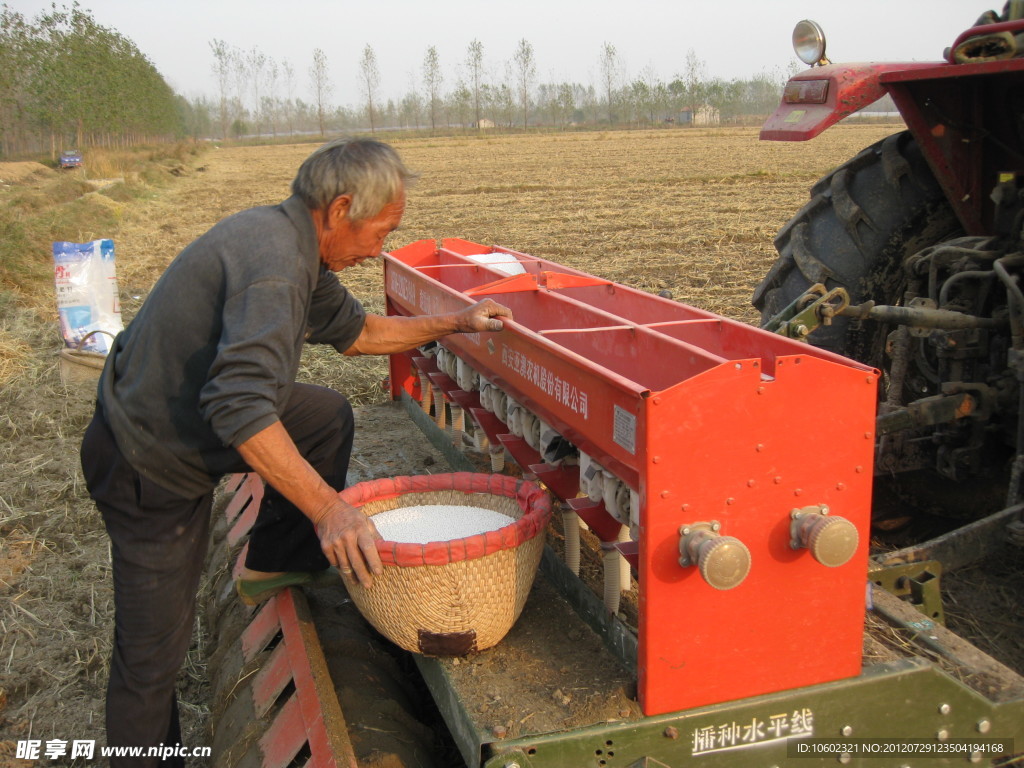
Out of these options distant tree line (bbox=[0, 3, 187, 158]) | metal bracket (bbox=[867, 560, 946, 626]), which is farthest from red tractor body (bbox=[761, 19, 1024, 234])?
distant tree line (bbox=[0, 3, 187, 158])

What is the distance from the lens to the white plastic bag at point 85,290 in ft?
21.6

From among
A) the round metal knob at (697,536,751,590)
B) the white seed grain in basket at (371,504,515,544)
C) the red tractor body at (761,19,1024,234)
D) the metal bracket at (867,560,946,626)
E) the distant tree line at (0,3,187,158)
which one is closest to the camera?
the round metal knob at (697,536,751,590)

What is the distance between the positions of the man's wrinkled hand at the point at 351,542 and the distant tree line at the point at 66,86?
41914 mm

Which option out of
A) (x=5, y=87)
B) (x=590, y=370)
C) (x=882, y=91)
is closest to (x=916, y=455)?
(x=882, y=91)

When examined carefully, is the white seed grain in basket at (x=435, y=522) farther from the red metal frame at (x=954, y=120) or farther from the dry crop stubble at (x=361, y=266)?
the red metal frame at (x=954, y=120)

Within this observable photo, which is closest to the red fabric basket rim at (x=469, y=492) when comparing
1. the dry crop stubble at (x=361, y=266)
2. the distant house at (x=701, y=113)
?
the dry crop stubble at (x=361, y=266)

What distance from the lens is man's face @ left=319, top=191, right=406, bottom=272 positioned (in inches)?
91.3

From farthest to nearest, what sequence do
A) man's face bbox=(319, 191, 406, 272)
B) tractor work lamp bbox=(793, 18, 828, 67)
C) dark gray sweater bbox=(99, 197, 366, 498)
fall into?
1. tractor work lamp bbox=(793, 18, 828, 67)
2. man's face bbox=(319, 191, 406, 272)
3. dark gray sweater bbox=(99, 197, 366, 498)

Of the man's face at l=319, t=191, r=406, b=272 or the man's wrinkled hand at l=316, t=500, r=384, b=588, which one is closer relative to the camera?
the man's wrinkled hand at l=316, t=500, r=384, b=588

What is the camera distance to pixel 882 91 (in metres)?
3.47

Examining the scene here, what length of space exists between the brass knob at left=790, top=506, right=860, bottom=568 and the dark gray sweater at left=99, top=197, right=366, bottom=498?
1.19 m

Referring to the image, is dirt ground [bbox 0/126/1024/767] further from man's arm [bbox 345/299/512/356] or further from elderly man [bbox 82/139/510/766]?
man's arm [bbox 345/299/512/356]

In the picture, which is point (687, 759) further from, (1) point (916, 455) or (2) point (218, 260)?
(1) point (916, 455)

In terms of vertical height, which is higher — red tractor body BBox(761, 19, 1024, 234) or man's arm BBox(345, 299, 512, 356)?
red tractor body BBox(761, 19, 1024, 234)
